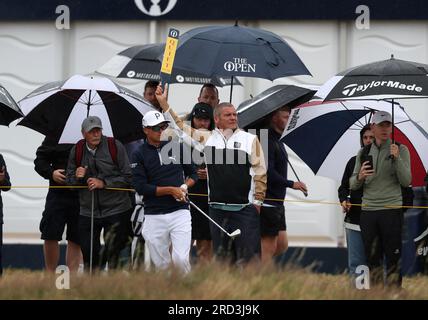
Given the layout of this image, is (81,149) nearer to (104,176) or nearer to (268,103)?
(104,176)

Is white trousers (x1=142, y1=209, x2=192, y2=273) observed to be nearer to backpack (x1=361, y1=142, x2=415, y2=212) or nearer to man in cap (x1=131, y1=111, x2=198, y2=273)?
man in cap (x1=131, y1=111, x2=198, y2=273)

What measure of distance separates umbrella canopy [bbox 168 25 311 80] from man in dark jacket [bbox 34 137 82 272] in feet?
5.82

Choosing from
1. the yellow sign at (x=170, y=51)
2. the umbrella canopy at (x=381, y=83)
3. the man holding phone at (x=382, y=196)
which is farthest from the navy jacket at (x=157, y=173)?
the man holding phone at (x=382, y=196)

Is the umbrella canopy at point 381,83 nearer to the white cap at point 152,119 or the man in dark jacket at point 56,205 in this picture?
the white cap at point 152,119

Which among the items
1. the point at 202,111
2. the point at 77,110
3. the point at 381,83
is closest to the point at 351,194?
the point at 381,83

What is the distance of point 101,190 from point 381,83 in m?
2.96

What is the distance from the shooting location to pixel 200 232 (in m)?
13.2

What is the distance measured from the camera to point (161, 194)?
12109 millimetres

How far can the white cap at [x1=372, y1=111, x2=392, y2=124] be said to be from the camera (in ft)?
40.7

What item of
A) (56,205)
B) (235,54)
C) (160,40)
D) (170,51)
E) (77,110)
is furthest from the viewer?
(160,40)

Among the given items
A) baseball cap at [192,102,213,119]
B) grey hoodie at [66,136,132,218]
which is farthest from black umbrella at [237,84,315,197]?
grey hoodie at [66,136,132,218]
